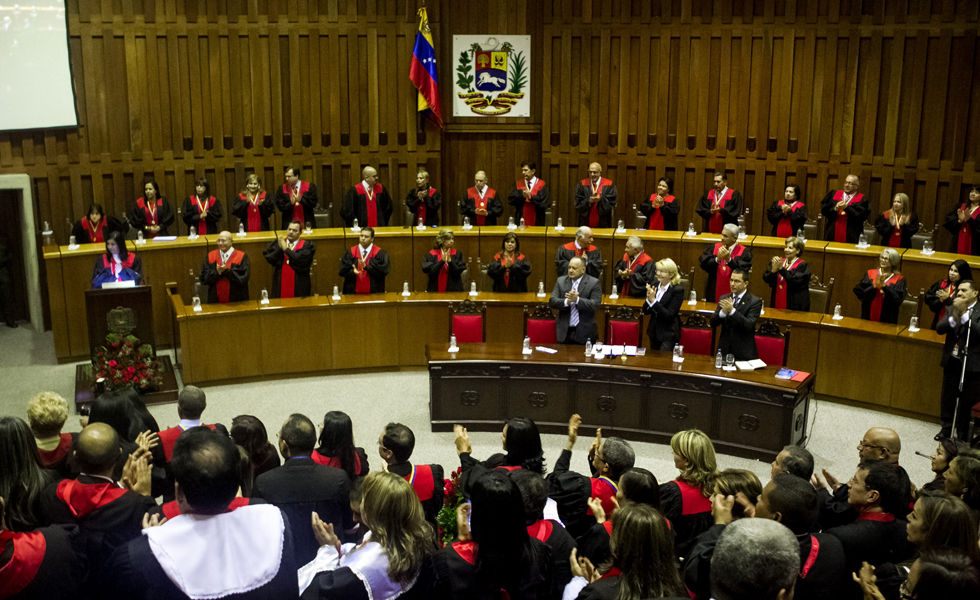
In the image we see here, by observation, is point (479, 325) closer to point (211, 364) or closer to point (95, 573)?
point (211, 364)

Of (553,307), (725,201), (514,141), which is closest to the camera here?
(553,307)

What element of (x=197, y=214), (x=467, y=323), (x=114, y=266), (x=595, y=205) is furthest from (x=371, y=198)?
(x=467, y=323)

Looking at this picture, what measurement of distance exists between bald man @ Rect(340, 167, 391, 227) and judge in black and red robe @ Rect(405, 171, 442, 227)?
50cm

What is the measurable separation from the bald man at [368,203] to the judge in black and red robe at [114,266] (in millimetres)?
3266

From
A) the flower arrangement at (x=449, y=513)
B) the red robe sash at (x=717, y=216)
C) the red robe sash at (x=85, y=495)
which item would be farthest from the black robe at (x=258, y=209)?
the red robe sash at (x=85, y=495)

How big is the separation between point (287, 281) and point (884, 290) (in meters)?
6.80

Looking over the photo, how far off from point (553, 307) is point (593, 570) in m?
5.82

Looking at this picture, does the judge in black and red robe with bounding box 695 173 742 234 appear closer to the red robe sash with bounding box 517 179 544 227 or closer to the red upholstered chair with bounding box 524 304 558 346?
the red robe sash with bounding box 517 179 544 227

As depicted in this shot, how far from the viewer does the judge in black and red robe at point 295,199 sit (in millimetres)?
12996

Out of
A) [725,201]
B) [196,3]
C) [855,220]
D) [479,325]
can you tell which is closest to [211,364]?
[479,325]

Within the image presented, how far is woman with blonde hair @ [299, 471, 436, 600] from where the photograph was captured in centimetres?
354

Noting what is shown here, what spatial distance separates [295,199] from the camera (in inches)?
513

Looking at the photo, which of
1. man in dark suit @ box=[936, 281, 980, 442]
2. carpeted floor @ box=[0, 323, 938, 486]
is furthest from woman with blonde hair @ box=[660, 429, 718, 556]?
man in dark suit @ box=[936, 281, 980, 442]

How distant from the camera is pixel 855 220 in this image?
12.0 metres
